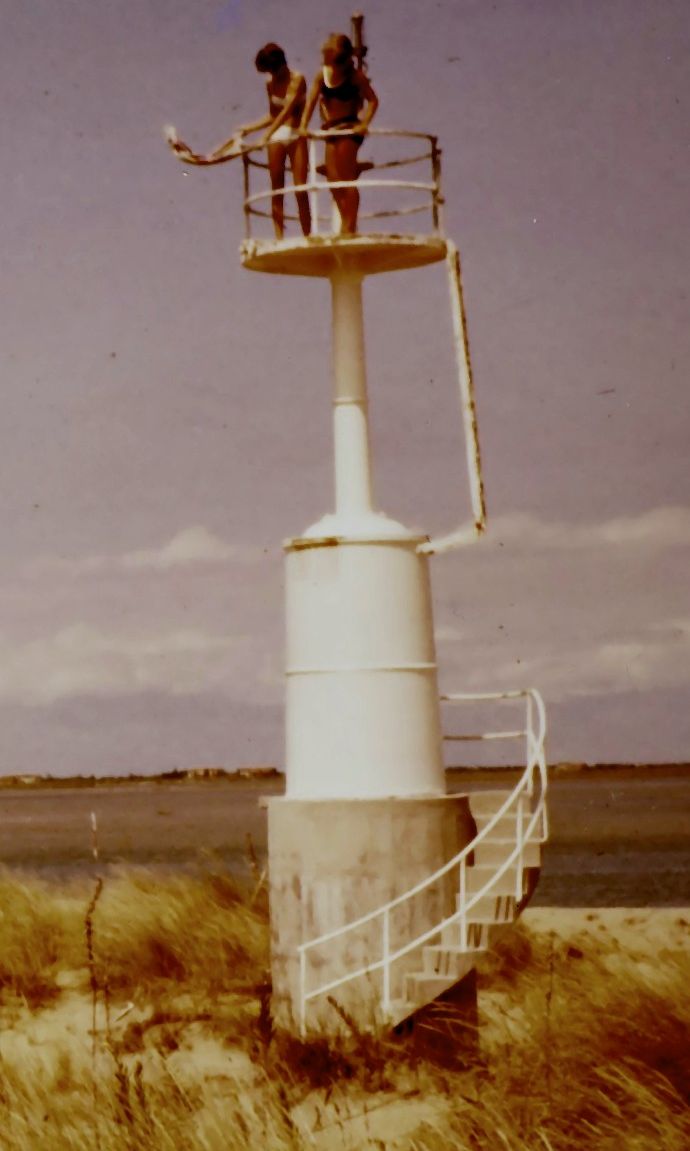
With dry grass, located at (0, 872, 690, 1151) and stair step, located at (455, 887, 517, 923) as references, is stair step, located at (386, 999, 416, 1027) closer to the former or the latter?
dry grass, located at (0, 872, 690, 1151)

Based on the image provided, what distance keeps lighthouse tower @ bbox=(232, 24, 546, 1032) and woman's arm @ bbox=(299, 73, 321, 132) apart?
0.81 ft

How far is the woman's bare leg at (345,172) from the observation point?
61.0 ft

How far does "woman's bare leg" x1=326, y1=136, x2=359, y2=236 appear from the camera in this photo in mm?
18578

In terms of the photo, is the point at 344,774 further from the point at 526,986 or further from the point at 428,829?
the point at 526,986

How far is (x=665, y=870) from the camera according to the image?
5953cm

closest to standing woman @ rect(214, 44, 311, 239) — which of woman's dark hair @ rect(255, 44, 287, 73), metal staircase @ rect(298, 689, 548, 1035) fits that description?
woman's dark hair @ rect(255, 44, 287, 73)

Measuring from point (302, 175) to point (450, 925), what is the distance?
6.49m

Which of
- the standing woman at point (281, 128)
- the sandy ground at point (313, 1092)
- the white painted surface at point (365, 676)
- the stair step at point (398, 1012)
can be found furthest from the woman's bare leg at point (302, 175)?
the sandy ground at point (313, 1092)

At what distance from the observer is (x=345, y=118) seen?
1856 cm

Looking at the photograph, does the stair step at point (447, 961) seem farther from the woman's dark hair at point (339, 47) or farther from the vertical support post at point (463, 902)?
the woman's dark hair at point (339, 47)

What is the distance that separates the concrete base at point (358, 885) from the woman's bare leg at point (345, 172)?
493 cm

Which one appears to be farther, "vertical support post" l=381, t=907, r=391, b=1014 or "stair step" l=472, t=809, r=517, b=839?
"stair step" l=472, t=809, r=517, b=839

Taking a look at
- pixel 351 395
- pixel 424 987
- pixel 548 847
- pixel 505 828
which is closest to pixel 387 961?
pixel 424 987

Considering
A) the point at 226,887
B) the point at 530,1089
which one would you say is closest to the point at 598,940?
the point at 226,887
